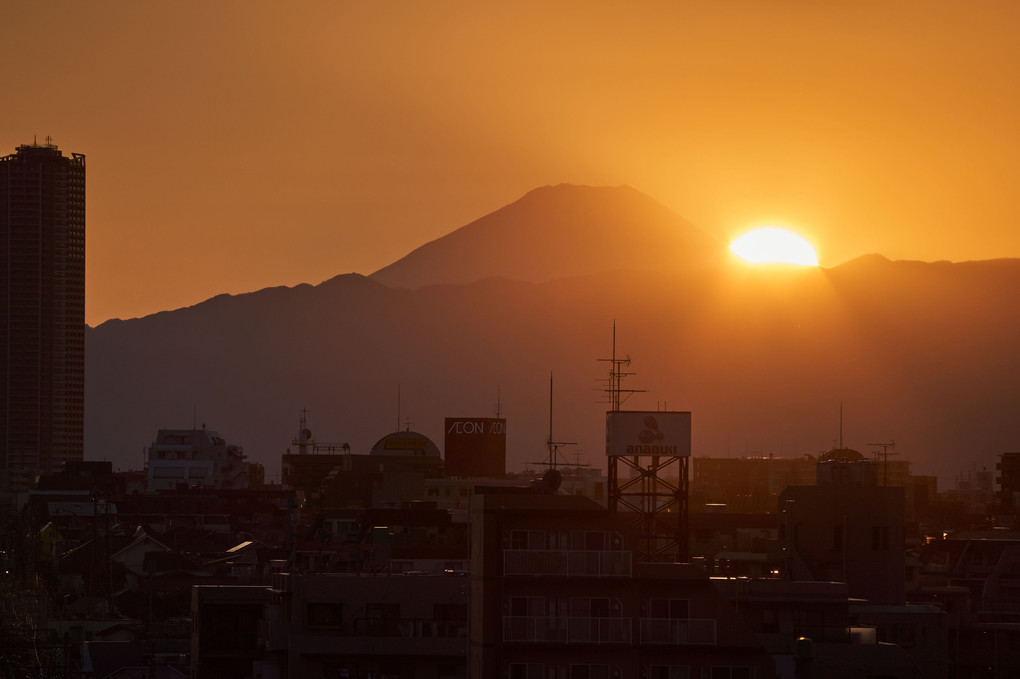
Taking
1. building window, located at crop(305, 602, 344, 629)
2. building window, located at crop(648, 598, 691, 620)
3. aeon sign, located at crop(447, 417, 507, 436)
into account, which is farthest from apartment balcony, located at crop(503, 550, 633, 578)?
aeon sign, located at crop(447, 417, 507, 436)

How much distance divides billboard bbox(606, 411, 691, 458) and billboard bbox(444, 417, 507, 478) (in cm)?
12873

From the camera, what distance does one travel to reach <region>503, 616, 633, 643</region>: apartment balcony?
34875mm

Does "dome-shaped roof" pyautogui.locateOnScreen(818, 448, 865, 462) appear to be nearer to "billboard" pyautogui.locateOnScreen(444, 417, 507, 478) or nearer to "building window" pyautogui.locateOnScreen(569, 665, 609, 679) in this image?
"billboard" pyautogui.locateOnScreen(444, 417, 507, 478)

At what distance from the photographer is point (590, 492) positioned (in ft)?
593

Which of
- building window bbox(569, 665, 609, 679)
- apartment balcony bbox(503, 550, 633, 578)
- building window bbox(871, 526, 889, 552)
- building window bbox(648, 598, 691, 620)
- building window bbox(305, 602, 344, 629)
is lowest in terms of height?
building window bbox(305, 602, 344, 629)

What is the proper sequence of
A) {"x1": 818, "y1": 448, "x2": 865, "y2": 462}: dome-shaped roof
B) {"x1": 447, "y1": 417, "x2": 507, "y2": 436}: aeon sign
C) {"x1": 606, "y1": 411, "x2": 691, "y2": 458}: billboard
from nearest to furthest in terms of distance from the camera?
{"x1": 606, "y1": 411, "x2": 691, "y2": 458}: billboard < {"x1": 818, "y1": 448, "x2": 865, "y2": 462}: dome-shaped roof < {"x1": 447, "y1": 417, "x2": 507, "y2": 436}: aeon sign

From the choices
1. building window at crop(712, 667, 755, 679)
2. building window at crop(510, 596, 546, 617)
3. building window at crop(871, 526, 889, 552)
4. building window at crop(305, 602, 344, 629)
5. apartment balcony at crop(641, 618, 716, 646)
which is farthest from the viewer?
building window at crop(871, 526, 889, 552)

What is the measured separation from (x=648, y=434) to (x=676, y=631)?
2906 centimetres

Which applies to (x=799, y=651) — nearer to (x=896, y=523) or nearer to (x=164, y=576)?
(x=896, y=523)

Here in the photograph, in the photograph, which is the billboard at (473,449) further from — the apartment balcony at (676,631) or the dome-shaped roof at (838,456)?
the apartment balcony at (676,631)

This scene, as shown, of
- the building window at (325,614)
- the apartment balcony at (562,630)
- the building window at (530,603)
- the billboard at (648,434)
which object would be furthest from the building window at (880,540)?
the building window at (530,603)

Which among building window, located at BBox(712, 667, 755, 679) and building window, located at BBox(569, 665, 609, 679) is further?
building window, located at BBox(712, 667, 755, 679)

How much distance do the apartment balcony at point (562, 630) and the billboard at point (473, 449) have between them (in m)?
158

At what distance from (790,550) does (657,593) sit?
2989 centimetres
